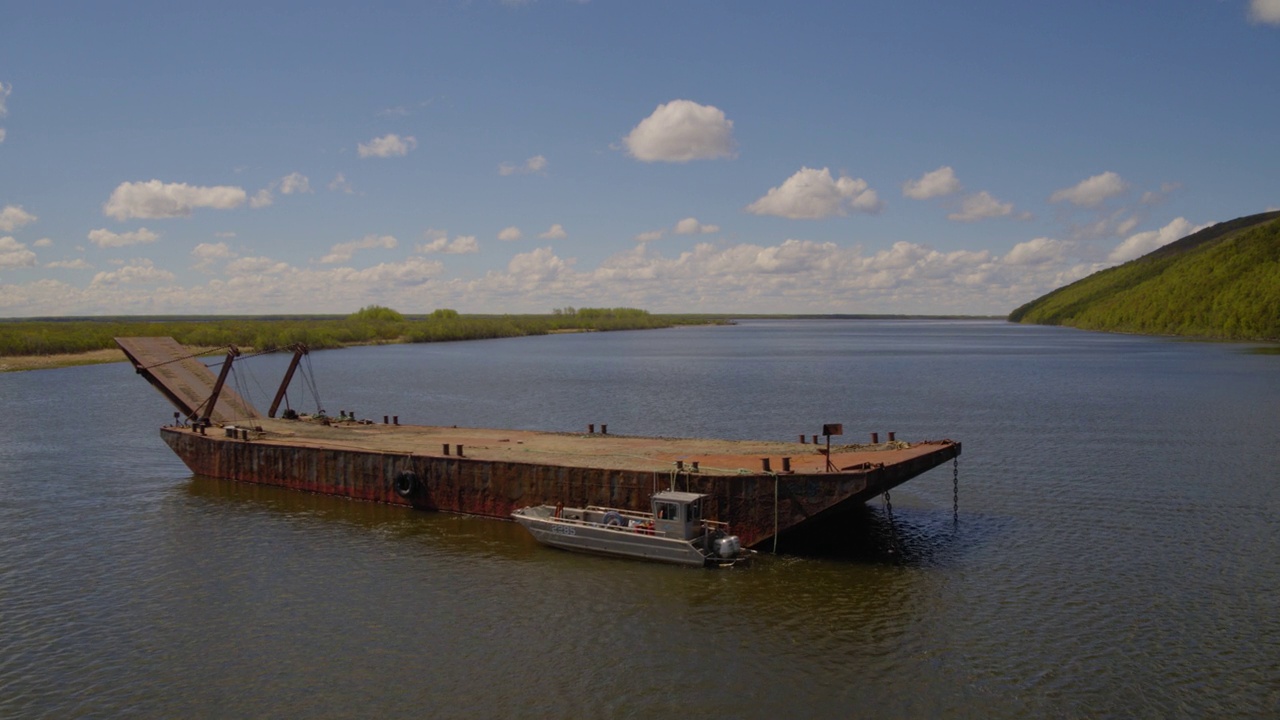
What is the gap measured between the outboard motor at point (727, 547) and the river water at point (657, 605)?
2.31ft

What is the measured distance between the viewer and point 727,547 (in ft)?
89.5

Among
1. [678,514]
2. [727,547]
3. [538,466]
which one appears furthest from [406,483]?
[727,547]

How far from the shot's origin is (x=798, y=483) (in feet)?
91.2

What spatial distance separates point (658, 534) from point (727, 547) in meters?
2.29

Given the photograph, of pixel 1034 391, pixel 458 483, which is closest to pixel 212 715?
pixel 458 483

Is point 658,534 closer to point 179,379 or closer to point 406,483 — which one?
point 406,483

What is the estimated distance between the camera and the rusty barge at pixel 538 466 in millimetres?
28203

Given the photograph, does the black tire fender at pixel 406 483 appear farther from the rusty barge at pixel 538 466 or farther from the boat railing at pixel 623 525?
the boat railing at pixel 623 525

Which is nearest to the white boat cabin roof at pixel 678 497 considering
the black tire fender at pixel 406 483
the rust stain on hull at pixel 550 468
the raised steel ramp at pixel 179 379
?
the rust stain on hull at pixel 550 468

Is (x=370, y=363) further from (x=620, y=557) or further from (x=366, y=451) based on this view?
(x=620, y=557)

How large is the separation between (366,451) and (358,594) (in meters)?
13.2

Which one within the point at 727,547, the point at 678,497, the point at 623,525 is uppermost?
the point at 678,497

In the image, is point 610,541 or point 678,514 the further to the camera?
point 610,541

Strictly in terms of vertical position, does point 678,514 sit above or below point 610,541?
above
